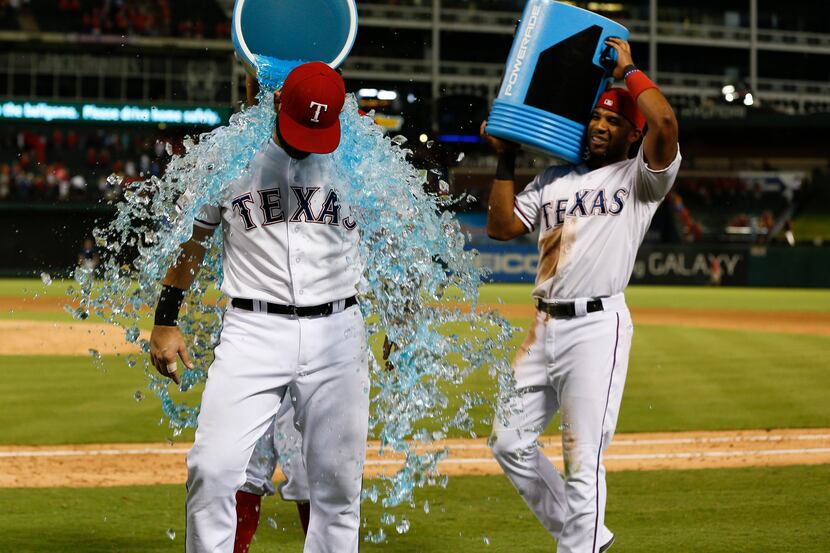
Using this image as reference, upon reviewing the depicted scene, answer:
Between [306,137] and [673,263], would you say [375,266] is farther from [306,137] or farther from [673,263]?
[673,263]

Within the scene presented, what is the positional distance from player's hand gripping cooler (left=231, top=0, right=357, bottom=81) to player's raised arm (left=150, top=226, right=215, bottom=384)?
0.88 meters

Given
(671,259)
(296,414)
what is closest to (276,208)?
(296,414)

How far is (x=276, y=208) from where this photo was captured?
4078 millimetres

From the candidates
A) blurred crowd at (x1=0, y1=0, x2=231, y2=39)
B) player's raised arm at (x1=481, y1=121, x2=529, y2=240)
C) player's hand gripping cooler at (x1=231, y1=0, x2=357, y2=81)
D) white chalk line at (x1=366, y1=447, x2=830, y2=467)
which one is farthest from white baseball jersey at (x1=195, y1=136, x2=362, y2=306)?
blurred crowd at (x1=0, y1=0, x2=231, y2=39)

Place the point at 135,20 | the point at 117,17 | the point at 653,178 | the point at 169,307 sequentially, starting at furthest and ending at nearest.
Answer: the point at 117,17
the point at 135,20
the point at 653,178
the point at 169,307

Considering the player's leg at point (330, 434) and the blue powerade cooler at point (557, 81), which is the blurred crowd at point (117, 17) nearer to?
the blue powerade cooler at point (557, 81)

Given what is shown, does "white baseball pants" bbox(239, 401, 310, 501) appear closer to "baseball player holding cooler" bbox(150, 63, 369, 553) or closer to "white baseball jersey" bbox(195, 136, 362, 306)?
"baseball player holding cooler" bbox(150, 63, 369, 553)

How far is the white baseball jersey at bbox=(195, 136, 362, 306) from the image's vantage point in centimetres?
405

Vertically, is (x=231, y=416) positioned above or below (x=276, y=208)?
below

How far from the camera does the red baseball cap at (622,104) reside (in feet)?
15.9

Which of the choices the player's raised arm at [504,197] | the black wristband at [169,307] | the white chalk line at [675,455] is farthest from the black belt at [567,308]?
the white chalk line at [675,455]

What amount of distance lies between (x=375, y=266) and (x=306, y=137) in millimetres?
700

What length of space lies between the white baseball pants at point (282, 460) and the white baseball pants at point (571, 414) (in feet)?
2.78

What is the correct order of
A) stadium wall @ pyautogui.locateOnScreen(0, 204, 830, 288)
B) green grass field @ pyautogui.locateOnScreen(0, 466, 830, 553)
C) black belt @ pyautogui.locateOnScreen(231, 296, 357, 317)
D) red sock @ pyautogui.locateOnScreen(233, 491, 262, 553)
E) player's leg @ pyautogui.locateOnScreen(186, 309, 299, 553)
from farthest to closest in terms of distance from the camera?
stadium wall @ pyautogui.locateOnScreen(0, 204, 830, 288), green grass field @ pyautogui.locateOnScreen(0, 466, 830, 553), red sock @ pyautogui.locateOnScreen(233, 491, 262, 553), black belt @ pyautogui.locateOnScreen(231, 296, 357, 317), player's leg @ pyautogui.locateOnScreen(186, 309, 299, 553)
